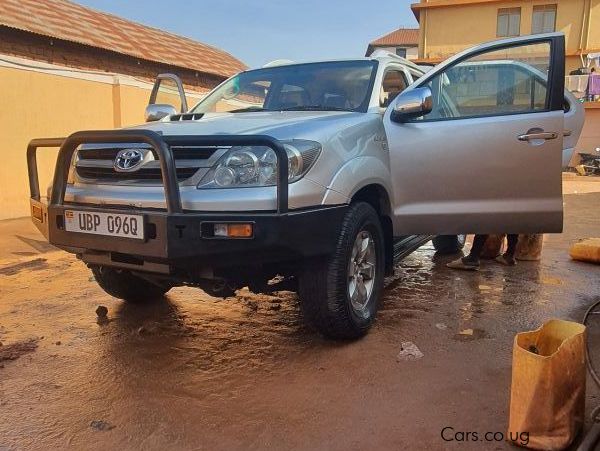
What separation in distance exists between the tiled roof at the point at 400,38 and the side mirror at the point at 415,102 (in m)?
55.6

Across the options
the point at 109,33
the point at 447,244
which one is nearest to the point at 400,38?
the point at 109,33

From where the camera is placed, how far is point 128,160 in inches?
113

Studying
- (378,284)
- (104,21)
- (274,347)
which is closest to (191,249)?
(274,347)

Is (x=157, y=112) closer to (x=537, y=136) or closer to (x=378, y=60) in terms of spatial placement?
(x=378, y=60)

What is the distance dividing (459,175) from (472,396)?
157 centimetres

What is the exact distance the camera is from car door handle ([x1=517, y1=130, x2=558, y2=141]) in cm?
354

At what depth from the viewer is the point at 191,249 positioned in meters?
2.54

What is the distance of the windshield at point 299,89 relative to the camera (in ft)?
12.6

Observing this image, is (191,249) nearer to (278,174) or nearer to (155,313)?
(278,174)

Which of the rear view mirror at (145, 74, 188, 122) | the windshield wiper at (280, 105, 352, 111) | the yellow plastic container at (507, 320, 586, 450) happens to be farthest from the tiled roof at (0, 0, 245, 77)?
the yellow plastic container at (507, 320, 586, 450)

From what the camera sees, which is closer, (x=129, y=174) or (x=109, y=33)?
(x=129, y=174)

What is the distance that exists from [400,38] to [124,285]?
5770 centimetres

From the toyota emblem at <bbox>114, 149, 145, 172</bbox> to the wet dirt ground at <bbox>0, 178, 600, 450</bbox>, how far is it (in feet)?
3.76

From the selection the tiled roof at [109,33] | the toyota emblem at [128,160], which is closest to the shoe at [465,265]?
the toyota emblem at [128,160]
